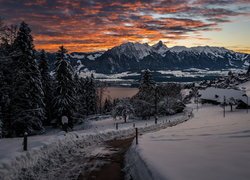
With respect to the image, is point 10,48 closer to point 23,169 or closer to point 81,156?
point 81,156

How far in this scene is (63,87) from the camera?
148 ft

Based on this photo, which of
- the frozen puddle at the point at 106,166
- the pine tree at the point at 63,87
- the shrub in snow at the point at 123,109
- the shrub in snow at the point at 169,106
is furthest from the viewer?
the shrub in snow at the point at 169,106

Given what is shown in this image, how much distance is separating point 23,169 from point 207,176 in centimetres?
816

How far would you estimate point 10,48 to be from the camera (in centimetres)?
2759

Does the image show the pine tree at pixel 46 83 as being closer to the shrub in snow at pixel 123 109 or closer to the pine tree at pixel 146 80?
the shrub in snow at pixel 123 109

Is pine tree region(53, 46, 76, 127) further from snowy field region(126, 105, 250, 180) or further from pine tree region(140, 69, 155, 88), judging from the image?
snowy field region(126, 105, 250, 180)

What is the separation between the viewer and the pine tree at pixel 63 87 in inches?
1731

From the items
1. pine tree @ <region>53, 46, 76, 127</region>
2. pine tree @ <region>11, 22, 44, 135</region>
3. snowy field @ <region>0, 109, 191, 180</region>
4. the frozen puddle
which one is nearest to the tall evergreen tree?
pine tree @ <region>11, 22, 44, 135</region>

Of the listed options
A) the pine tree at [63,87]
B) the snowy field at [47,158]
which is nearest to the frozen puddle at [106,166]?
the snowy field at [47,158]

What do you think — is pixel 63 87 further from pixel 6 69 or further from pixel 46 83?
pixel 6 69

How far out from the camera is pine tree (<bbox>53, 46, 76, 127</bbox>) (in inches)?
1731

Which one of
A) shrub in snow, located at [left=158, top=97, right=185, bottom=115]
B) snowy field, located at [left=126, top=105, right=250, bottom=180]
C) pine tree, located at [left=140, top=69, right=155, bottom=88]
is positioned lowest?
shrub in snow, located at [left=158, top=97, right=185, bottom=115]

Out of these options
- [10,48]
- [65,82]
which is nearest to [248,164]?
[10,48]

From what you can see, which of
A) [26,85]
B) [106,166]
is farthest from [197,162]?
[26,85]
